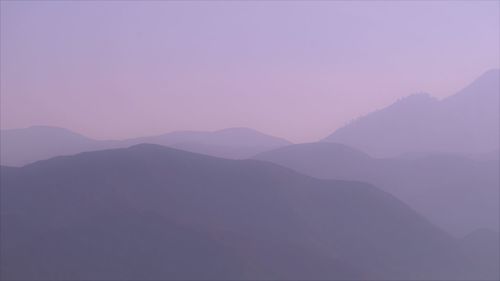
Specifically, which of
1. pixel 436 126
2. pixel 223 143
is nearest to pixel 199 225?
pixel 223 143

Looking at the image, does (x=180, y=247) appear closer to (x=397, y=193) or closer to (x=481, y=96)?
(x=397, y=193)

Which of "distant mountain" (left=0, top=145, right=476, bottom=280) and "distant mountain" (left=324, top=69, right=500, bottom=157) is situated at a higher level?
"distant mountain" (left=324, top=69, right=500, bottom=157)

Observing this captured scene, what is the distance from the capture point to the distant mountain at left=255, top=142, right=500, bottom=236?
43.2 m

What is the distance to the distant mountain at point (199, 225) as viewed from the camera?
80.8ft

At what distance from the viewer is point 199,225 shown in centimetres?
2811

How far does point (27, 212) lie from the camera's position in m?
29.5

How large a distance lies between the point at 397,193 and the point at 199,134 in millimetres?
13288

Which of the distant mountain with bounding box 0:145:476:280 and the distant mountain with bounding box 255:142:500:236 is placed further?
the distant mountain with bounding box 255:142:500:236

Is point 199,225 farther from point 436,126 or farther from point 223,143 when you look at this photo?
point 436,126

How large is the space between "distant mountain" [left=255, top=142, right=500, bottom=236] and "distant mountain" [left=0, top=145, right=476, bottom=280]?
853 centimetres

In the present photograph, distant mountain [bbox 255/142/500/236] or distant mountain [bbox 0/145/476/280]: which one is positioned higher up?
distant mountain [bbox 255/142/500/236]

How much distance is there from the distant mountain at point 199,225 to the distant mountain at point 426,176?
853cm

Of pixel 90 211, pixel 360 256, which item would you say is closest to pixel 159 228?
pixel 90 211

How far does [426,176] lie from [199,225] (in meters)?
→ 25.1
